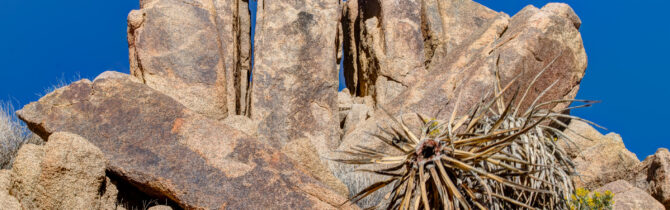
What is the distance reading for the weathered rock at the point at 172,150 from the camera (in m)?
7.07

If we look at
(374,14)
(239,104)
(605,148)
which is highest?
(374,14)

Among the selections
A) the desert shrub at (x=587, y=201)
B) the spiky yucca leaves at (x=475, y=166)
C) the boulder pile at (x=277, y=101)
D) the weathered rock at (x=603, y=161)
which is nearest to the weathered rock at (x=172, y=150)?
the boulder pile at (x=277, y=101)

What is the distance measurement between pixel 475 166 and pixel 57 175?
418 centimetres

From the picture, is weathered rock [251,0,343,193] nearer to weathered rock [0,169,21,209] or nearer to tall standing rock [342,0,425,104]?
tall standing rock [342,0,425,104]

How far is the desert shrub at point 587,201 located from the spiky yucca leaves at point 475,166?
1.15 ft

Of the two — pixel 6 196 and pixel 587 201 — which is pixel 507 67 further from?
pixel 6 196

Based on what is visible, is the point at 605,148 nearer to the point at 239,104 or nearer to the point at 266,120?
the point at 266,120

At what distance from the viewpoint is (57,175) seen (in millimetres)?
6555

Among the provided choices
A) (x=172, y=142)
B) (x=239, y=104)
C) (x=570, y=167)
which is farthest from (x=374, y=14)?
(x=570, y=167)

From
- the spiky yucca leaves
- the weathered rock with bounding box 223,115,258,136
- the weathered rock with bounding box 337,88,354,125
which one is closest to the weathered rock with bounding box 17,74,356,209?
the spiky yucca leaves

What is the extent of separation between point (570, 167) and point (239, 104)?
8028 mm

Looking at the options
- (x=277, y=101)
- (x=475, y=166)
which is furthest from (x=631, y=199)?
(x=277, y=101)

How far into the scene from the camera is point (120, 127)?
7.70 m

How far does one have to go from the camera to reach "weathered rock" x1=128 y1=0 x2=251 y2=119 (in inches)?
432
